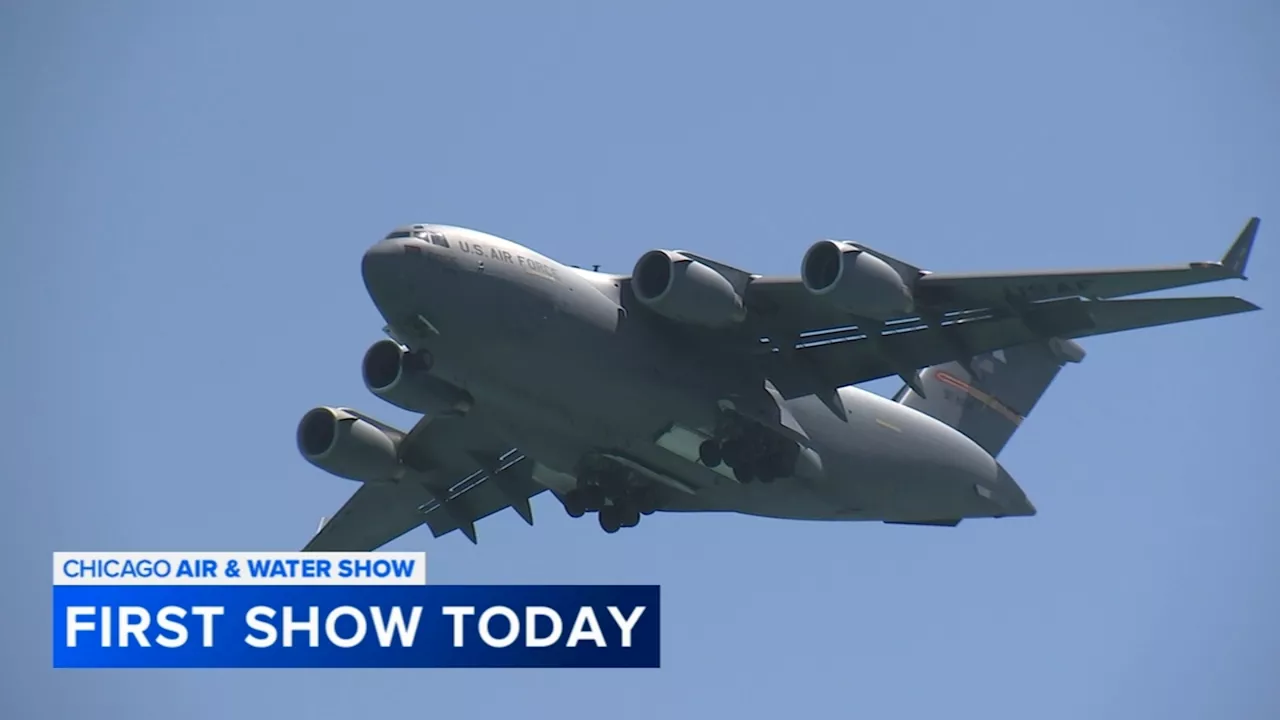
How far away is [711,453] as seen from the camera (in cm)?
2395

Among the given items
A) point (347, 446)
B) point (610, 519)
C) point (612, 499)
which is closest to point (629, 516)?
point (610, 519)

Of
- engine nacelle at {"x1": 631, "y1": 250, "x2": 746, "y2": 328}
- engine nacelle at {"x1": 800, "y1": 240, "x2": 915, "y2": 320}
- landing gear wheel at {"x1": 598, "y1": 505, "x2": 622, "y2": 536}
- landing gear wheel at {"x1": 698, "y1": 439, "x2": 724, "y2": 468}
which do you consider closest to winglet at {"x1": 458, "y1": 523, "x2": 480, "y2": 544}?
landing gear wheel at {"x1": 598, "y1": 505, "x2": 622, "y2": 536}

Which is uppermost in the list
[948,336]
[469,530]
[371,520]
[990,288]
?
[371,520]

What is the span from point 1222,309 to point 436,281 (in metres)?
9.11

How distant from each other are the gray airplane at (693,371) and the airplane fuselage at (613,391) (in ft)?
0.09

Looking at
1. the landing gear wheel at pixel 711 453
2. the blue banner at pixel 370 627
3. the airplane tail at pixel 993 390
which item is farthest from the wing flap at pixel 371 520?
the airplane tail at pixel 993 390

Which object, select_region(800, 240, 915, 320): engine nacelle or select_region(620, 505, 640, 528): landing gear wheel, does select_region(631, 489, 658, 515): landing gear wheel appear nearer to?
select_region(620, 505, 640, 528): landing gear wheel

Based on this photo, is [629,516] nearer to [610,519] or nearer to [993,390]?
[610,519]

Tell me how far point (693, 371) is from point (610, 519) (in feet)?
9.34

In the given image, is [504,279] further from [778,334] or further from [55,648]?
[55,648]

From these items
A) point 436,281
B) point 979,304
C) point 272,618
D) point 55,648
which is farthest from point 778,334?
point 55,648

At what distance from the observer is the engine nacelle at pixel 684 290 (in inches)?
880

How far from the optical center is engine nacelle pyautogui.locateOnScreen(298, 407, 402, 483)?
26.6 metres

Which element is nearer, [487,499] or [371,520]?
[487,499]
